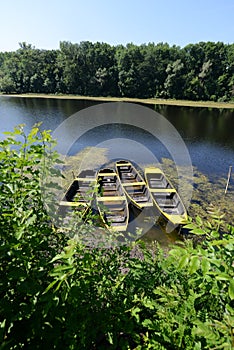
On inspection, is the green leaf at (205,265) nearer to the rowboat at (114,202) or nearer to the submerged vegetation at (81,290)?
the submerged vegetation at (81,290)

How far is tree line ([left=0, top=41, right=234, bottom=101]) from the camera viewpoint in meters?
52.2

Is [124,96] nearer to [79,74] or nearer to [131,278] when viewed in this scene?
[79,74]

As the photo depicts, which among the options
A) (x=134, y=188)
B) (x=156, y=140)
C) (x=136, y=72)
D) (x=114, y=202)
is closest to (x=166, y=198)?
(x=134, y=188)

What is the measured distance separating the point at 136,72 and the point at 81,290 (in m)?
60.0

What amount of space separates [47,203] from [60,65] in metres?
63.2

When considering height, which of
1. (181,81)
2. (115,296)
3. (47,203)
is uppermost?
(181,81)

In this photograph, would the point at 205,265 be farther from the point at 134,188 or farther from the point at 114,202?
the point at 134,188

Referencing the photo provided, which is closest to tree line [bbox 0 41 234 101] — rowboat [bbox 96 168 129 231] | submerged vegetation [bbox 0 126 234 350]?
rowboat [bbox 96 168 129 231]

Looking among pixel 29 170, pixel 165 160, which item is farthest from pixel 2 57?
pixel 29 170

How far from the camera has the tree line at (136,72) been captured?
171 ft

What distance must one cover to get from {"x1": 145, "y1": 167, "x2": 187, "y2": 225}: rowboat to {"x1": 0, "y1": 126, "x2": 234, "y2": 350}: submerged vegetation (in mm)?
6583

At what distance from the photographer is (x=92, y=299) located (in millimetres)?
1872

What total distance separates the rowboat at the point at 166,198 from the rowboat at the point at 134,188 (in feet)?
1.19

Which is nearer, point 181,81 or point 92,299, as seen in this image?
point 92,299
